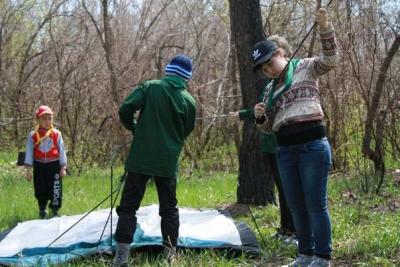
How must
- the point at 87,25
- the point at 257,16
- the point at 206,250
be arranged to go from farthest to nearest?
the point at 87,25, the point at 257,16, the point at 206,250

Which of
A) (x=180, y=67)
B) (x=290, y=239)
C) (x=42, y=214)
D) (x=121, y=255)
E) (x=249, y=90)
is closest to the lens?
(x=121, y=255)

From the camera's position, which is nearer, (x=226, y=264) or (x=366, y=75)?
(x=226, y=264)

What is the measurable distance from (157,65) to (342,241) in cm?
862

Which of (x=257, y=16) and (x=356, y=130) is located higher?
(x=257, y=16)

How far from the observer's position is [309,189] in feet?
13.6

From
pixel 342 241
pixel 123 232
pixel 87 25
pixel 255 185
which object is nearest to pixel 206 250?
pixel 123 232

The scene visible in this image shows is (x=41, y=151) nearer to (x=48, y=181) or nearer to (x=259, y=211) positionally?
(x=48, y=181)

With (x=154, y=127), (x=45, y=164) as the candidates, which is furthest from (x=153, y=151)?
(x=45, y=164)

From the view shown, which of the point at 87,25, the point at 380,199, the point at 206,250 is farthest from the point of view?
the point at 87,25

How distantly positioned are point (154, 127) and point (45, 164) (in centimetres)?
294

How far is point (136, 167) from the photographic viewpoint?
4.66 m

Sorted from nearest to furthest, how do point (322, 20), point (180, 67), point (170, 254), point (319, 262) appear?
point (322, 20)
point (319, 262)
point (170, 254)
point (180, 67)

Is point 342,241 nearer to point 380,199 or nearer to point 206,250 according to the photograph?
point 206,250

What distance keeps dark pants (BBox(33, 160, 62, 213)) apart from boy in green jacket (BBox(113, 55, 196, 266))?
8.78 feet
